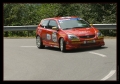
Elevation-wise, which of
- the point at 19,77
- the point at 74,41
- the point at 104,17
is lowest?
the point at 19,77

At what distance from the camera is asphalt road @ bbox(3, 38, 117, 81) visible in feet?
25.7

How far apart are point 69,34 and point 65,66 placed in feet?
10.9

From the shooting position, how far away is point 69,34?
41.9 feet

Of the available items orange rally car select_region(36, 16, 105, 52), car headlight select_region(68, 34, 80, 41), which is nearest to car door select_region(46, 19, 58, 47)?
orange rally car select_region(36, 16, 105, 52)

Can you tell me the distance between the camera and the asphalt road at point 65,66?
7840 millimetres

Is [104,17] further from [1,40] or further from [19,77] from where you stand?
[1,40]

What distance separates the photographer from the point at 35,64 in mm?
10375

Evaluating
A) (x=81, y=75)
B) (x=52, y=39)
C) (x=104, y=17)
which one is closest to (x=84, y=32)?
(x=52, y=39)

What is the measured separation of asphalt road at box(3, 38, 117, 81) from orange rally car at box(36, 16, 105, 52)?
36 cm

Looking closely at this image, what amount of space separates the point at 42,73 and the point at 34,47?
22.9ft

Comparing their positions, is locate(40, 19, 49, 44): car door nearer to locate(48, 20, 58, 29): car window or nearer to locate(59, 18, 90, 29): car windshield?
locate(48, 20, 58, 29): car window

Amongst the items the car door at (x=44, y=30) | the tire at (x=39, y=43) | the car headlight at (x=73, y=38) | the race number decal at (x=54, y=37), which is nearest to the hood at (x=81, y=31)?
the car headlight at (x=73, y=38)

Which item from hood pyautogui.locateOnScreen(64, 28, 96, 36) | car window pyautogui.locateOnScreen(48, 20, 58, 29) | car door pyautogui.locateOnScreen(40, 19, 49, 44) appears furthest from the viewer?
car door pyautogui.locateOnScreen(40, 19, 49, 44)

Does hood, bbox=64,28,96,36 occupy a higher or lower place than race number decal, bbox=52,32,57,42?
higher
